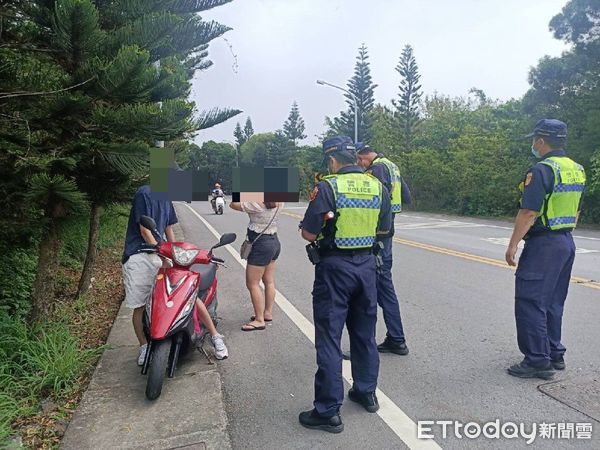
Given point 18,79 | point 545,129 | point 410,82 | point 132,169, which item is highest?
point 410,82

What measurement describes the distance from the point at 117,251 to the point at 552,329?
879 cm

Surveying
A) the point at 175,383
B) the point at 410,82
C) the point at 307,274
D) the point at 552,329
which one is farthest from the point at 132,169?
the point at 410,82

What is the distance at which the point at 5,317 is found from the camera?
4.70 m

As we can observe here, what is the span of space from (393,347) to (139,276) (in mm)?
2313

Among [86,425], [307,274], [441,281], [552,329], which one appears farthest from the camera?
[307,274]

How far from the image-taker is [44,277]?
4957mm

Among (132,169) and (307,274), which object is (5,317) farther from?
(307,274)

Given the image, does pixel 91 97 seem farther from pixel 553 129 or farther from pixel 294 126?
pixel 294 126

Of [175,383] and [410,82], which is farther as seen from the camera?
[410,82]

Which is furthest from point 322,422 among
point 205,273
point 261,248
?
point 261,248

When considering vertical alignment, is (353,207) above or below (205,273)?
above

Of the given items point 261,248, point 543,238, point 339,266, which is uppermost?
point 543,238

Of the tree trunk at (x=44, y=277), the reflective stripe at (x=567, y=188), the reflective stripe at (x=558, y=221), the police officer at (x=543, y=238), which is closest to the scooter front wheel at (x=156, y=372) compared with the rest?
the tree trunk at (x=44, y=277)

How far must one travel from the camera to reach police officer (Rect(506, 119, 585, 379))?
3.97 metres
